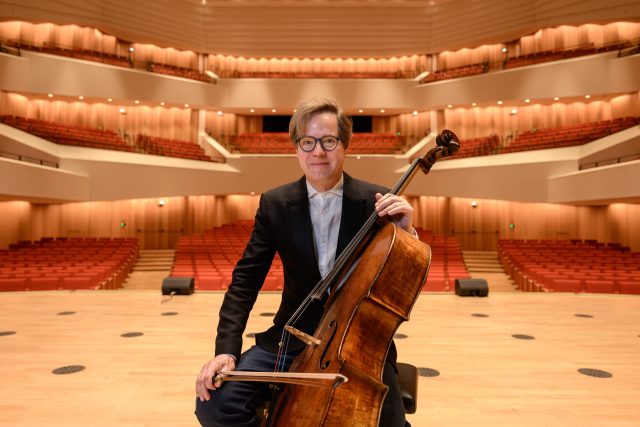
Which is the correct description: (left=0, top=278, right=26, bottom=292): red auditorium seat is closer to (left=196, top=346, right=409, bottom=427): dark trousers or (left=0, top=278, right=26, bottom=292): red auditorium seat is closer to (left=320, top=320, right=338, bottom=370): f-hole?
(left=196, top=346, right=409, bottom=427): dark trousers

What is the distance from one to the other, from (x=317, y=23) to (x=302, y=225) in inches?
539

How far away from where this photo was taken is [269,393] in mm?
1252

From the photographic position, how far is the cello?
0.97 metres

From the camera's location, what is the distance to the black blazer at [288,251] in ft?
4.44

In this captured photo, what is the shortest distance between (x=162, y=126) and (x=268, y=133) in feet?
11.4

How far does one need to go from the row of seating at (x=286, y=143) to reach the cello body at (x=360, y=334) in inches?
465

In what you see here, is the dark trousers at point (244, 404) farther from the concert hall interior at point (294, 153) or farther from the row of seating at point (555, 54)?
the row of seating at point (555, 54)

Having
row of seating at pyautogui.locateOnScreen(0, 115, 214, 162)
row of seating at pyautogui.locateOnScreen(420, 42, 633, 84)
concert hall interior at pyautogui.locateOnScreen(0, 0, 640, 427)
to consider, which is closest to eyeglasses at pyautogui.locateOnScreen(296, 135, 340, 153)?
concert hall interior at pyautogui.locateOnScreen(0, 0, 640, 427)

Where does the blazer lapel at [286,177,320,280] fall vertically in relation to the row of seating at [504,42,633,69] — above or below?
below

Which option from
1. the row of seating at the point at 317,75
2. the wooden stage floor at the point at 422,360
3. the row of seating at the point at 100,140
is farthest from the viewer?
the row of seating at the point at 317,75

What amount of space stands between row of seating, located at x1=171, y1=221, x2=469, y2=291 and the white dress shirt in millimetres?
4802

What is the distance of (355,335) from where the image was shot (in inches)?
41.3

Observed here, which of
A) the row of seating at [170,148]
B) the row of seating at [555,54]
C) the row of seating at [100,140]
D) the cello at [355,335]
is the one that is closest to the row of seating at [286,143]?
the row of seating at [170,148]

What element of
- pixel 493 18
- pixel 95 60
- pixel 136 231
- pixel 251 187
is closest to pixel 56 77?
pixel 95 60
